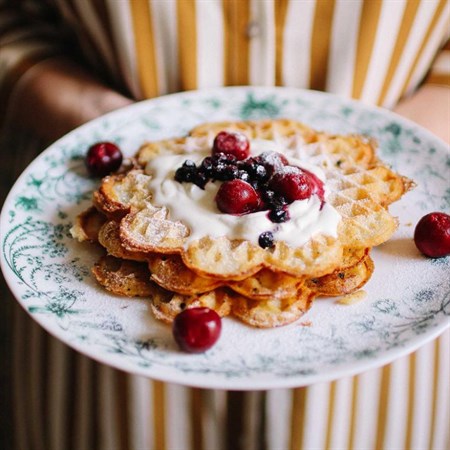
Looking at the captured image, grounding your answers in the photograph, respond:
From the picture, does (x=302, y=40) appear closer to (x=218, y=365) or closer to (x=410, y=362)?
(x=410, y=362)

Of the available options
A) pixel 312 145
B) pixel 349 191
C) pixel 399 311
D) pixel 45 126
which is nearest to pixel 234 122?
pixel 312 145

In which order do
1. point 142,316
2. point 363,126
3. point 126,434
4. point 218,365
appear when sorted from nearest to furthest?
1. point 218,365
2. point 142,316
3. point 126,434
4. point 363,126

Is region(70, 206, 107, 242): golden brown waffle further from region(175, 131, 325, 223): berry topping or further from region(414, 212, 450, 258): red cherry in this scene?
region(414, 212, 450, 258): red cherry

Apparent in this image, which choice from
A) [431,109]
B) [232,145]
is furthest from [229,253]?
[431,109]

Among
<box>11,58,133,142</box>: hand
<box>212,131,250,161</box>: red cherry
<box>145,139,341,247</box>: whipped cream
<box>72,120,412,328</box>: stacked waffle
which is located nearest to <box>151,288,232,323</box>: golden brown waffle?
<box>72,120,412,328</box>: stacked waffle

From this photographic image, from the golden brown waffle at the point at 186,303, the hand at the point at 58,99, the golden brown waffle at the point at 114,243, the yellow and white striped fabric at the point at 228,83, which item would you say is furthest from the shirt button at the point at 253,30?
the golden brown waffle at the point at 186,303

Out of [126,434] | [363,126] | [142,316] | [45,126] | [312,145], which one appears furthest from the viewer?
[45,126]
